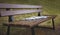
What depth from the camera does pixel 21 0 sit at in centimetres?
406

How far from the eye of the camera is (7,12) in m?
2.20

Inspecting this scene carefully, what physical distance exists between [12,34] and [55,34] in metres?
1.07

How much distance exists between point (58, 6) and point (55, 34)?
1.99 m

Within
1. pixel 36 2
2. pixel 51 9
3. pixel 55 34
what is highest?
pixel 36 2

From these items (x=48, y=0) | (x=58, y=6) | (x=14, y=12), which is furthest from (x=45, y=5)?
(x=14, y=12)

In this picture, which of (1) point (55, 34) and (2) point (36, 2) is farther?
(2) point (36, 2)

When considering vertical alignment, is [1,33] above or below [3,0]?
below

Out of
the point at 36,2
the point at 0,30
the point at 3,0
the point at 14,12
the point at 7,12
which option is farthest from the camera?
the point at 36,2

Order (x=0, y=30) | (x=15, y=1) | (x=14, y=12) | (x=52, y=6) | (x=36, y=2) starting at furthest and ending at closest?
(x=52, y=6) < (x=36, y=2) < (x=15, y=1) < (x=0, y=30) < (x=14, y=12)

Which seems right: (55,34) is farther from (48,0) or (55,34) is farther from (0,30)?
(48,0)

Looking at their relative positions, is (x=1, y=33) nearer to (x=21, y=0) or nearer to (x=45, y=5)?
(x=21, y=0)

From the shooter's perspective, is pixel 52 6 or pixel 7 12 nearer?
pixel 7 12

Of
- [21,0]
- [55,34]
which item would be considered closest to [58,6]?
[21,0]

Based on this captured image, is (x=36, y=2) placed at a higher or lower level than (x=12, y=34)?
higher
